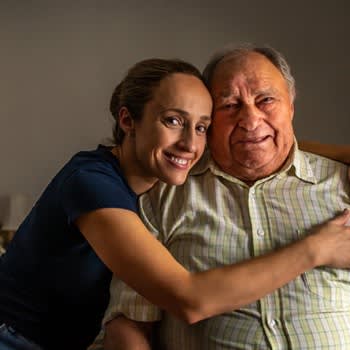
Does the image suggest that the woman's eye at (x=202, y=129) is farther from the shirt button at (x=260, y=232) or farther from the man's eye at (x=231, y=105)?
the shirt button at (x=260, y=232)

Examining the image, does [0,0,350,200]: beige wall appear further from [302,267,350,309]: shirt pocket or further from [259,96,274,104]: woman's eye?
[302,267,350,309]: shirt pocket

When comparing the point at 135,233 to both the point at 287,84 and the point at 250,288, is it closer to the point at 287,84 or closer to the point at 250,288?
the point at 250,288

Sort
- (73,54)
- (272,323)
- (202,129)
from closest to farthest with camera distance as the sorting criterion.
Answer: (272,323)
(202,129)
(73,54)

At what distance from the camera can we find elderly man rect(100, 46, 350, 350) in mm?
1285

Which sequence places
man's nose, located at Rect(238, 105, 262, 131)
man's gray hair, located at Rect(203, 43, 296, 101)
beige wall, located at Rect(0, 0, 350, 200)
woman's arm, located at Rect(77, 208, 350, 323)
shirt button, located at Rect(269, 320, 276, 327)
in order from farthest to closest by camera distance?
1. beige wall, located at Rect(0, 0, 350, 200)
2. man's gray hair, located at Rect(203, 43, 296, 101)
3. man's nose, located at Rect(238, 105, 262, 131)
4. shirt button, located at Rect(269, 320, 276, 327)
5. woman's arm, located at Rect(77, 208, 350, 323)

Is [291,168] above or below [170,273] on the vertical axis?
above

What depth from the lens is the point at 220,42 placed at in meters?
2.98

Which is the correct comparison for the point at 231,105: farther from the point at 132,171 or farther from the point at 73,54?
the point at 73,54

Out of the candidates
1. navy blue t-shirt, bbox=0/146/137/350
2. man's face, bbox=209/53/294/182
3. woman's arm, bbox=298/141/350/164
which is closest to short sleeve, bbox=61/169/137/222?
navy blue t-shirt, bbox=0/146/137/350

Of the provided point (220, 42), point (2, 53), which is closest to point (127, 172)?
point (220, 42)

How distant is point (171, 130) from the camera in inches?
51.4

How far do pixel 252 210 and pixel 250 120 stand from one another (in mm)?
222

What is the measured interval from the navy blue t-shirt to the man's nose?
0.33m

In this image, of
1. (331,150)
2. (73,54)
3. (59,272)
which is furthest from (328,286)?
(73,54)
